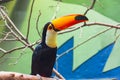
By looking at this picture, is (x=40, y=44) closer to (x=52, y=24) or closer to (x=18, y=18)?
(x=52, y=24)

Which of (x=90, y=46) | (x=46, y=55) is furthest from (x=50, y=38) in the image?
(x=90, y=46)

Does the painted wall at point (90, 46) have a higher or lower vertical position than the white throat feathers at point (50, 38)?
lower

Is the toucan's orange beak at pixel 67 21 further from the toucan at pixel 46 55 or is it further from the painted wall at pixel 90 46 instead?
the painted wall at pixel 90 46

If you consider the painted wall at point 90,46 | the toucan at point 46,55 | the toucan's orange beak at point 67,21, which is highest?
the toucan's orange beak at point 67,21

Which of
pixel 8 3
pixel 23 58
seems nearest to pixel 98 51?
pixel 23 58

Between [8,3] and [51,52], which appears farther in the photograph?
[8,3]

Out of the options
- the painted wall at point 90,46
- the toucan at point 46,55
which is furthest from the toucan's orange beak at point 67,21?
the painted wall at point 90,46

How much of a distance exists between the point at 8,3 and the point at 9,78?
2.05m

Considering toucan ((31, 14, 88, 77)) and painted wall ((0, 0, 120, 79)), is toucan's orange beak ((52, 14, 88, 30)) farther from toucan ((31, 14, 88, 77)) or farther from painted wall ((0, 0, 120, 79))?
painted wall ((0, 0, 120, 79))

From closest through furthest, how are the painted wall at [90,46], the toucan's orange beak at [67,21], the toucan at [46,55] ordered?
the toucan's orange beak at [67,21] → the toucan at [46,55] → the painted wall at [90,46]

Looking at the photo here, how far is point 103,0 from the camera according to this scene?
10.8 feet

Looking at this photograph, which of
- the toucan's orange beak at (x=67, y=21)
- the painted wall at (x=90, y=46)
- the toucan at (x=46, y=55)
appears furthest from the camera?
the painted wall at (x=90, y=46)

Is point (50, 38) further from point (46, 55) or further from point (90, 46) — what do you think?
point (90, 46)

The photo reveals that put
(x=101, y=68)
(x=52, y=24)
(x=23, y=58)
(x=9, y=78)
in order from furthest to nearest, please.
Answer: (x=23, y=58) < (x=101, y=68) < (x=52, y=24) < (x=9, y=78)
